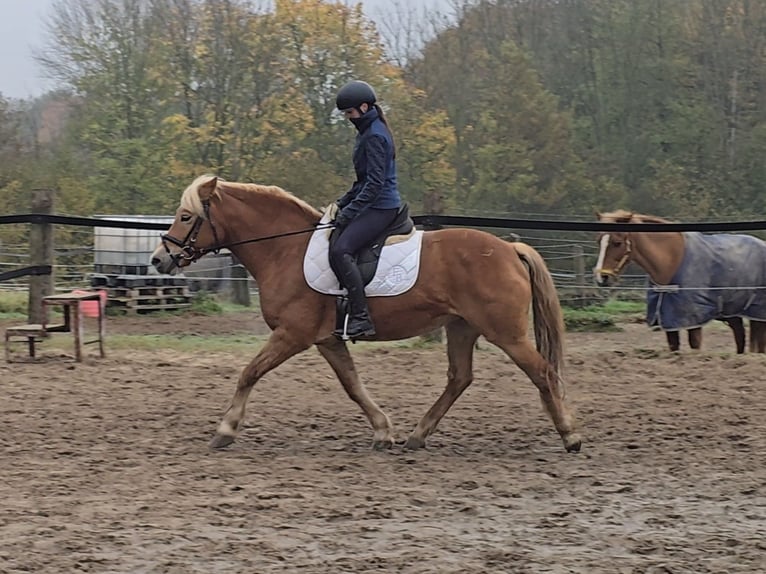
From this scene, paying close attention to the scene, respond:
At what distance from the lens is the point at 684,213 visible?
→ 85.9ft

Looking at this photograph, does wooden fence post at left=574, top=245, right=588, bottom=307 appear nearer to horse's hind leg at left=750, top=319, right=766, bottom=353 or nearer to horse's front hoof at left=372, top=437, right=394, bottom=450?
horse's hind leg at left=750, top=319, right=766, bottom=353

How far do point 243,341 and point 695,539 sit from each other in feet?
25.3

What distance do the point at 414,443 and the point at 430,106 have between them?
76.2 ft

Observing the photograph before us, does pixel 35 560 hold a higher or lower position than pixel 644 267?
lower

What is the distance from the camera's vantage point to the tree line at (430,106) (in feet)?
82.3

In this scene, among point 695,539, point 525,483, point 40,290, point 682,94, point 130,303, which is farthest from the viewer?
point 682,94

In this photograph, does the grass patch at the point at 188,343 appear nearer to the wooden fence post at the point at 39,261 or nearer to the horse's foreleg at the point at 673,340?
the wooden fence post at the point at 39,261

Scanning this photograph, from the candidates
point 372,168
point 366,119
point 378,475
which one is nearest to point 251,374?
point 378,475

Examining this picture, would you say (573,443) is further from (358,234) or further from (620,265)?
(620,265)

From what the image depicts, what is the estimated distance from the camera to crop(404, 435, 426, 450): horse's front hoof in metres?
6.04

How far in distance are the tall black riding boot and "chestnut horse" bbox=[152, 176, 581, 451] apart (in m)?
0.10

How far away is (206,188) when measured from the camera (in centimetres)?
626

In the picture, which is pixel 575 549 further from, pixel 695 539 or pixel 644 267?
pixel 644 267

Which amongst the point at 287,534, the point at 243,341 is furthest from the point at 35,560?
the point at 243,341
